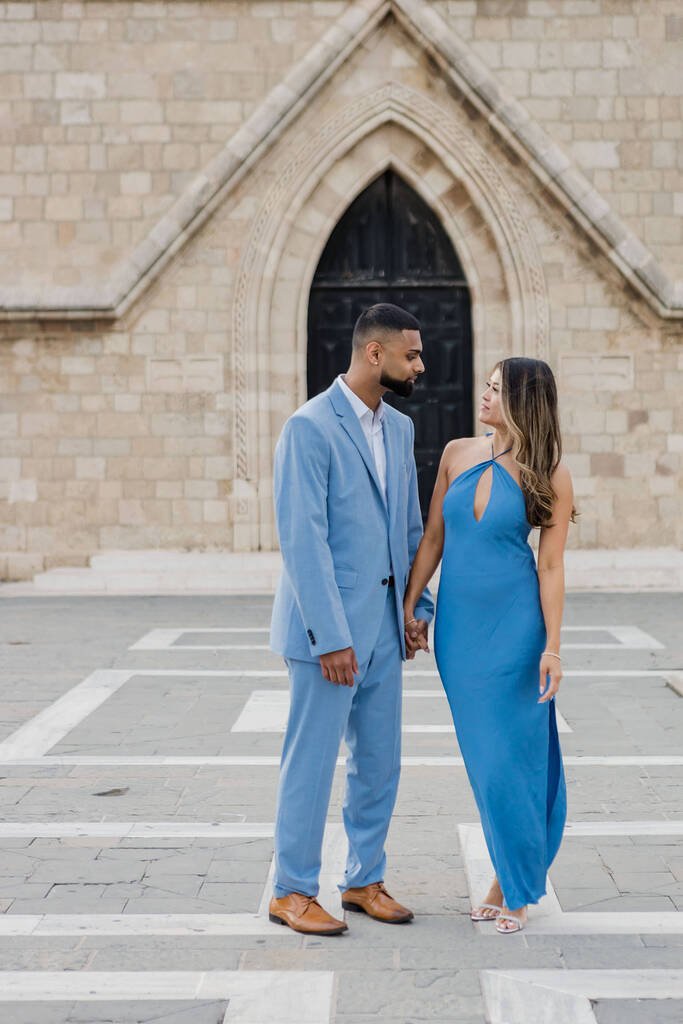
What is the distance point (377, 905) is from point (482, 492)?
52.5 inches

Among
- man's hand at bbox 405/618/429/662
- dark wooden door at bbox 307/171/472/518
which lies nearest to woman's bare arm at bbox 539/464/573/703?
man's hand at bbox 405/618/429/662

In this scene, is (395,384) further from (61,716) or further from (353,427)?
(61,716)

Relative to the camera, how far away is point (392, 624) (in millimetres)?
4395

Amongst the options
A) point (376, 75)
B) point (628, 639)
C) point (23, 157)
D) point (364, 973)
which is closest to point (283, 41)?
point (376, 75)

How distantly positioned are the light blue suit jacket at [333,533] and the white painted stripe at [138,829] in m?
1.24

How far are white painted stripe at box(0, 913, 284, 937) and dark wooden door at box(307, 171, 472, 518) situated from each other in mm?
11240

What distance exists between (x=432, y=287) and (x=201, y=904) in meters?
11.6

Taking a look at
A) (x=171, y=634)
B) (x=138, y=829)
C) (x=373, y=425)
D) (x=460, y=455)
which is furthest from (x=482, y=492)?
(x=171, y=634)

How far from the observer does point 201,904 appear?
443cm

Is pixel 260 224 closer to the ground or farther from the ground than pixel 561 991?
farther from the ground

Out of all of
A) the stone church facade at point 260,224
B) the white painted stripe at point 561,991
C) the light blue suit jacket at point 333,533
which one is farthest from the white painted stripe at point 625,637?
the white painted stripe at point 561,991

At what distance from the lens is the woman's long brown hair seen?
14.0ft

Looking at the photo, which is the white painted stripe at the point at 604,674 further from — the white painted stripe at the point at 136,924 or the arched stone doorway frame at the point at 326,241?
the arched stone doorway frame at the point at 326,241

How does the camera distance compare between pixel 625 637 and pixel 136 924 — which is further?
pixel 625 637
